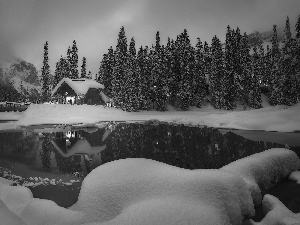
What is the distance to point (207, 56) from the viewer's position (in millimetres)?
68688

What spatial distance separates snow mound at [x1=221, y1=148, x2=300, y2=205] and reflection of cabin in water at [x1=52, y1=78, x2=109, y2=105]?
44.5 metres

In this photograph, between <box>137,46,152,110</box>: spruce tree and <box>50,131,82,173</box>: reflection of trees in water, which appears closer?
<box>50,131,82,173</box>: reflection of trees in water

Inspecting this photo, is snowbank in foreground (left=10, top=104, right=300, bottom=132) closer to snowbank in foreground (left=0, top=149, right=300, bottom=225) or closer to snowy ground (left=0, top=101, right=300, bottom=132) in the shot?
snowy ground (left=0, top=101, right=300, bottom=132)

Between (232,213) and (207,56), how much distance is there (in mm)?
67387

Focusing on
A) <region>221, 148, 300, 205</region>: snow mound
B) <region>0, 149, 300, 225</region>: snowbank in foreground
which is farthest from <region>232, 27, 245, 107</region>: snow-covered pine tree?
<region>0, 149, 300, 225</region>: snowbank in foreground

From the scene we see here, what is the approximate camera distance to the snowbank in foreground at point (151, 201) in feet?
15.4

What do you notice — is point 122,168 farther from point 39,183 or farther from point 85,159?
point 85,159

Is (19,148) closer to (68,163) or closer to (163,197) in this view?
(68,163)

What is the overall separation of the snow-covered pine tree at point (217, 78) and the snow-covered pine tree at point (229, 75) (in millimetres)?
950

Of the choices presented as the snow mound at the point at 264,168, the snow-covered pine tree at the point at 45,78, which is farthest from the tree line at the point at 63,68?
the snow mound at the point at 264,168

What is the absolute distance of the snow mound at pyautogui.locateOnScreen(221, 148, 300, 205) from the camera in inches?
294

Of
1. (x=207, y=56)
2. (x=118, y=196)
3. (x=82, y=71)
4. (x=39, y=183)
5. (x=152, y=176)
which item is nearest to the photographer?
(x=118, y=196)

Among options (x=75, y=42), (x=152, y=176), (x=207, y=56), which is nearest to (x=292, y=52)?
(x=207, y=56)

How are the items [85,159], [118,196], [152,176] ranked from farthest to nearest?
[85,159], [152,176], [118,196]
